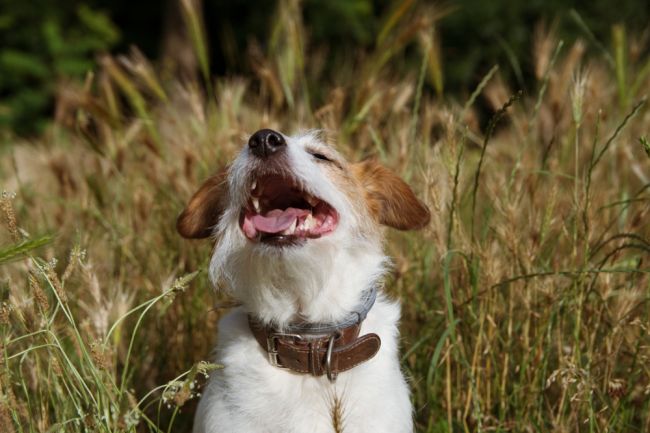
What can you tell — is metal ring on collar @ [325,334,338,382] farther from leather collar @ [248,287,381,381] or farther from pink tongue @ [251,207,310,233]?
pink tongue @ [251,207,310,233]

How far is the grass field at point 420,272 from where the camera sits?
271 cm

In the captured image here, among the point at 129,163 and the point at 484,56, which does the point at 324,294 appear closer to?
the point at 129,163

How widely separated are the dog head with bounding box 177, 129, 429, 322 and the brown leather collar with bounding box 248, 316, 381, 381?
0.17m

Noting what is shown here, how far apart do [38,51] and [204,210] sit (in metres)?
12.3

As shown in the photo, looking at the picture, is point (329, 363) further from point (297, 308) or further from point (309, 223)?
point (309, 223)

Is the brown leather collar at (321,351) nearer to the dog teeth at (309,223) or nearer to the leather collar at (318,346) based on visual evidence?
the leather collar at (318,346)

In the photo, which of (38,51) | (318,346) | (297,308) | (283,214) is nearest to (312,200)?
(283,214)

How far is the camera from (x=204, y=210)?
9.93ft

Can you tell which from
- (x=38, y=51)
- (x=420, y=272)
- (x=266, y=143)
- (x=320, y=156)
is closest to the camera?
(x=266, y=143)

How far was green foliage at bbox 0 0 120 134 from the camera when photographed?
43.4 feet

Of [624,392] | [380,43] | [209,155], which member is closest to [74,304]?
[209,155]

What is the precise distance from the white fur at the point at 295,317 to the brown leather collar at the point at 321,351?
0.04 m

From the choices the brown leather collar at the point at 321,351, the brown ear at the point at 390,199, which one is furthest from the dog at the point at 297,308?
the brown ear at the point at 390,199

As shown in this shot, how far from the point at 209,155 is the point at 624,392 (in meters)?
2.59
